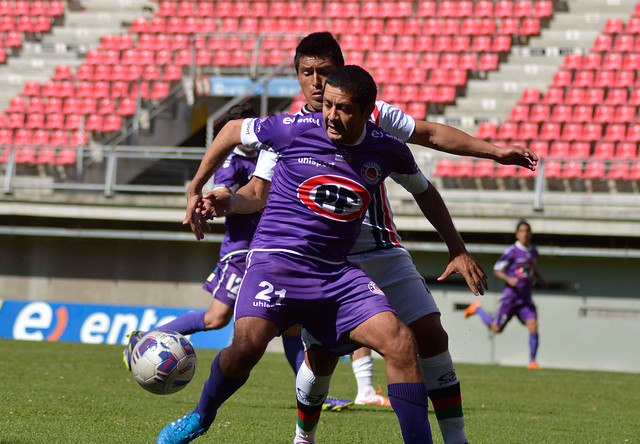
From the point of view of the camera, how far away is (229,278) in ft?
24.8

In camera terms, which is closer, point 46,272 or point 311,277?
point 311,277

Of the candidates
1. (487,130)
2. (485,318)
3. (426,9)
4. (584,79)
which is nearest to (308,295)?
(485,318)

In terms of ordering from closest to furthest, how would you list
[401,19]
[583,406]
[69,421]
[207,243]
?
[69,421] → [583,406] → [207,243] → [401,19]

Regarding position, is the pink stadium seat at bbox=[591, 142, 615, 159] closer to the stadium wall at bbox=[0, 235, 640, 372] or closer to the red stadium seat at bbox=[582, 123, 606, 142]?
the red stadium seat at bbox=[582, 123, 606, 142]

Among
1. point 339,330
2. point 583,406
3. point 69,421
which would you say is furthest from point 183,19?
point 339,330

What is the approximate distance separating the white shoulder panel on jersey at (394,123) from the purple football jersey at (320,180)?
220mm

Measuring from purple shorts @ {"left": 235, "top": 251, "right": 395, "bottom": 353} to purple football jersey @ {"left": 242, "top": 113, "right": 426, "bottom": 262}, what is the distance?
78mm

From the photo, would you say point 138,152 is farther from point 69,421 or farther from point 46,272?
point 69,421

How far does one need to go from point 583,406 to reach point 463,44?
1406 centimetres

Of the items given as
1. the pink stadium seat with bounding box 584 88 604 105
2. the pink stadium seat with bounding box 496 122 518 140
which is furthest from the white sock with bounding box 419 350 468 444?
the pink stadium seat with bounding box 584 88 604 105

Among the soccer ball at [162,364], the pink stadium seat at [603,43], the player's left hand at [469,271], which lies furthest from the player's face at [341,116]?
the pink stadium seat at [603,43]

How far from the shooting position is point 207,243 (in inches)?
715

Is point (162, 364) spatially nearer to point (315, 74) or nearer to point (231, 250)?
point (315, 74)

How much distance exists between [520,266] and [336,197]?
11.1m
